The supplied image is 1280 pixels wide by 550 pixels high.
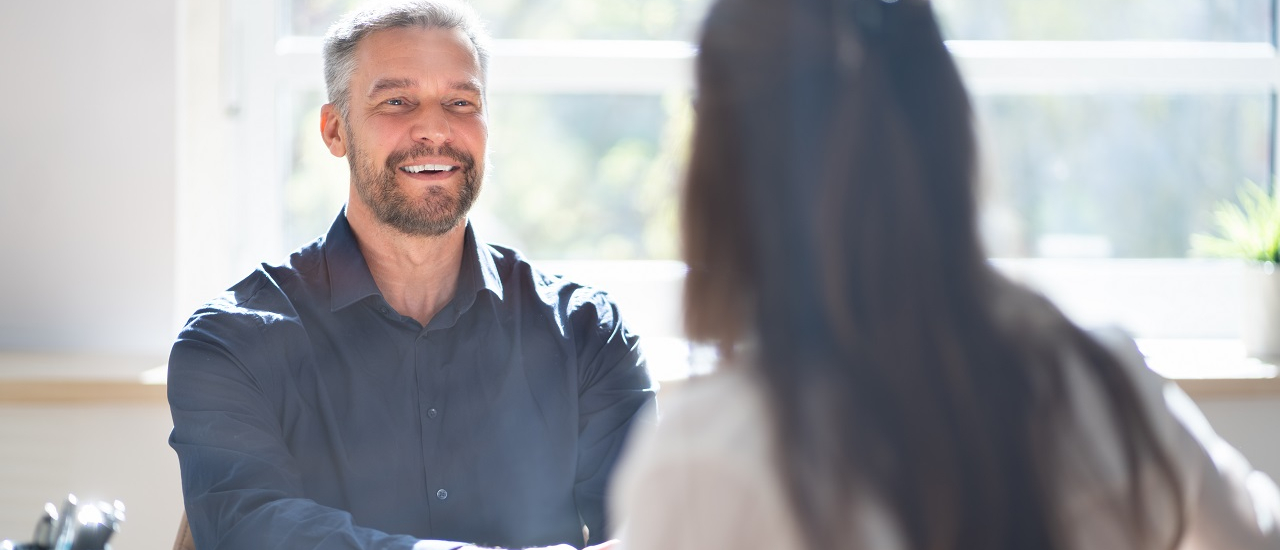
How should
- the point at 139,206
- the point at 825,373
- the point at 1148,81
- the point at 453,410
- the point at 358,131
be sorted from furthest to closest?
the point at 1148,81, the point at 139,206, the point at 358,131, the point at 453,410, the point at 825,373

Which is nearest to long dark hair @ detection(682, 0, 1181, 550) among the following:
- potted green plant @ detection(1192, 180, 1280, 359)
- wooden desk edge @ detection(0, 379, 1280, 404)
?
wooden desk edge @ detection(0, 379, 1280, 404)

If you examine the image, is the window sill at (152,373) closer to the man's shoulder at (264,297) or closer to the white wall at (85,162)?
the white wall at (85,162)

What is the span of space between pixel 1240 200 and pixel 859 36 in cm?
264

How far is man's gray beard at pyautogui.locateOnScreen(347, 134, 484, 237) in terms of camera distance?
1.95 meters

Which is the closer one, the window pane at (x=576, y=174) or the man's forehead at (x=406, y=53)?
the man's forehead at (x=406, y=53)

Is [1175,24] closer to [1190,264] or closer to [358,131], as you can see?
[1190,264]

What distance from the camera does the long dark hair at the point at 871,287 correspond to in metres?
0.76

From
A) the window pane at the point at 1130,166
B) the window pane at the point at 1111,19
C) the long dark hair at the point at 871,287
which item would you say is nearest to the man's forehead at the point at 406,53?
the long dark hair at the point at 871,287

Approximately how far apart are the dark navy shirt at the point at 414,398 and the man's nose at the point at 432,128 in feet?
0.62

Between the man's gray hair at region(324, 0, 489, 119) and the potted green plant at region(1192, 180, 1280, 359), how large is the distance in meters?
1.81

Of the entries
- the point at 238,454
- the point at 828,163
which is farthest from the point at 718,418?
the point at 238,454

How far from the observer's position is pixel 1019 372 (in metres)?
0.79

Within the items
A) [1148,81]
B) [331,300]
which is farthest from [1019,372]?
[1148,81]

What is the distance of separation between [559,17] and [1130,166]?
1.52 meters
